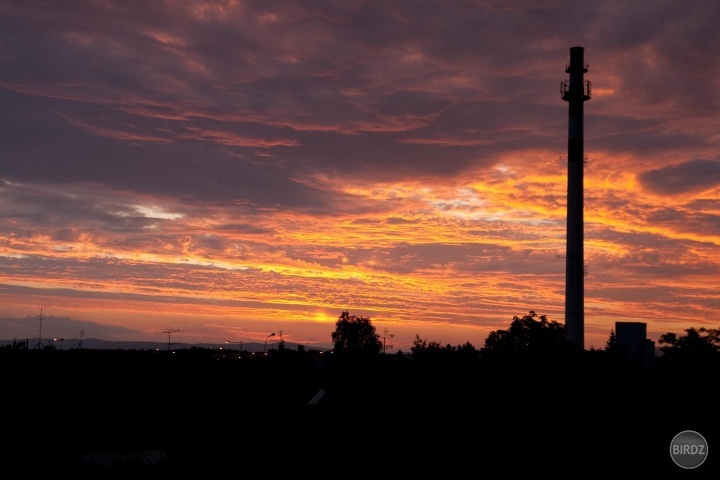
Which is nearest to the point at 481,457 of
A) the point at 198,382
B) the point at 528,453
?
the point at 528,453

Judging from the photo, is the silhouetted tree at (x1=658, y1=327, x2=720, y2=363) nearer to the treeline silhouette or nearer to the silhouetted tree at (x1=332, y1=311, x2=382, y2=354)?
the treeline silhouette

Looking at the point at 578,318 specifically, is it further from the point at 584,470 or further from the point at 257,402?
the point at 584,470

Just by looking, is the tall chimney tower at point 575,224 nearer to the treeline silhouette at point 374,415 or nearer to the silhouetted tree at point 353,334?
the treeline silhouette at point 374,415

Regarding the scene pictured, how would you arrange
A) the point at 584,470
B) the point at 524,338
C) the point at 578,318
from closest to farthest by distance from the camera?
1. the point at 584,470
2. the point at 578,318
3. the point at 524,338

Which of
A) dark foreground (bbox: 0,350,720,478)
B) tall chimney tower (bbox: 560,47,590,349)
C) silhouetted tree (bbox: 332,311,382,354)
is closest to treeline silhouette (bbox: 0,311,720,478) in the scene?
dark foreground (bbox: 0,350,720,478)

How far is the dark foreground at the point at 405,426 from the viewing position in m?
35.5

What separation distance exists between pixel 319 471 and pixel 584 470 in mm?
11715

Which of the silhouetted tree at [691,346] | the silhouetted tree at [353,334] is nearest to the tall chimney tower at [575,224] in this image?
the silhouetted tree at [691,346]

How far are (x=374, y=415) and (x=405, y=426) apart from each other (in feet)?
6.25

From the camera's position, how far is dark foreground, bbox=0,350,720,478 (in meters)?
35.5

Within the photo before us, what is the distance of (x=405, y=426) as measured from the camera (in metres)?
38.8

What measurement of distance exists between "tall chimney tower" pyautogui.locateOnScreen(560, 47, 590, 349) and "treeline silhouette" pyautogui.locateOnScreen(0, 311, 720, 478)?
28746 mm

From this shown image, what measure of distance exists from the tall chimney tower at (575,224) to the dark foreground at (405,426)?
39.5 meters

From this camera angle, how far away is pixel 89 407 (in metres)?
65.9
